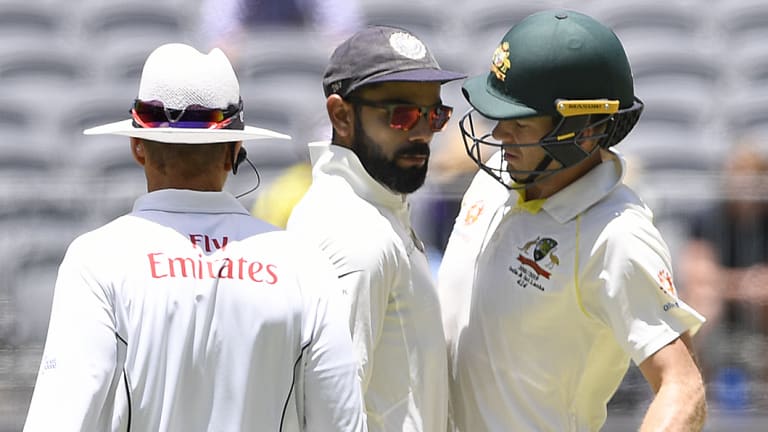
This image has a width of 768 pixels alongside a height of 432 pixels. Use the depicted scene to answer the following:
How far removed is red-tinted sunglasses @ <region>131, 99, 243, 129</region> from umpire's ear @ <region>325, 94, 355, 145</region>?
26.5 inches

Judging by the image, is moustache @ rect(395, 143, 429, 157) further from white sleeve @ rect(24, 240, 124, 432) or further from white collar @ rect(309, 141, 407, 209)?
white sleeve @ rect(24, 240, 124, 432)

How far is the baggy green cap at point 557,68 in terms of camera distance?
3131 mm

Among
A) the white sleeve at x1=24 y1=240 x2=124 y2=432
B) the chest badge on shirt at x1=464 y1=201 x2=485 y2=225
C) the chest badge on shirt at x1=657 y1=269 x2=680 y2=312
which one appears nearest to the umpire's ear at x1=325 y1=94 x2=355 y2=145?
the chest badge on shirt at x1=464 y1=201 x2=485 y2=225

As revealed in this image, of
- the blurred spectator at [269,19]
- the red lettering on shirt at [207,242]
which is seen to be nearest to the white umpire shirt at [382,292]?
Result: the red lettering on shirt at [207,242]

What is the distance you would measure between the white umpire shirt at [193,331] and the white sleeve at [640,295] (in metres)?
0.70

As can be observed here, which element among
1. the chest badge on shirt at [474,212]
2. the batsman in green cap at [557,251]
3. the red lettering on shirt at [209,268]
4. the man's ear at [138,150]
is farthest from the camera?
the chest badge on shirt at [474,212]

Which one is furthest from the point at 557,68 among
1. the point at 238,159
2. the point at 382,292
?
the point at 238,159

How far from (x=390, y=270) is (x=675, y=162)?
4806 millimetres

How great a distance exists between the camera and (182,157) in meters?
2.56

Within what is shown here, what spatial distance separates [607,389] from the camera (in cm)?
322

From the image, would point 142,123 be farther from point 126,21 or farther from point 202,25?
point 126,21

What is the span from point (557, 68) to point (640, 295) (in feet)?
1.86

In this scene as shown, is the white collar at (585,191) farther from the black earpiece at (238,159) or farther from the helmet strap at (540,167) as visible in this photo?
the black earpiece at (238,159)

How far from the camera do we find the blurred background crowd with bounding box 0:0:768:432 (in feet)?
19.0
